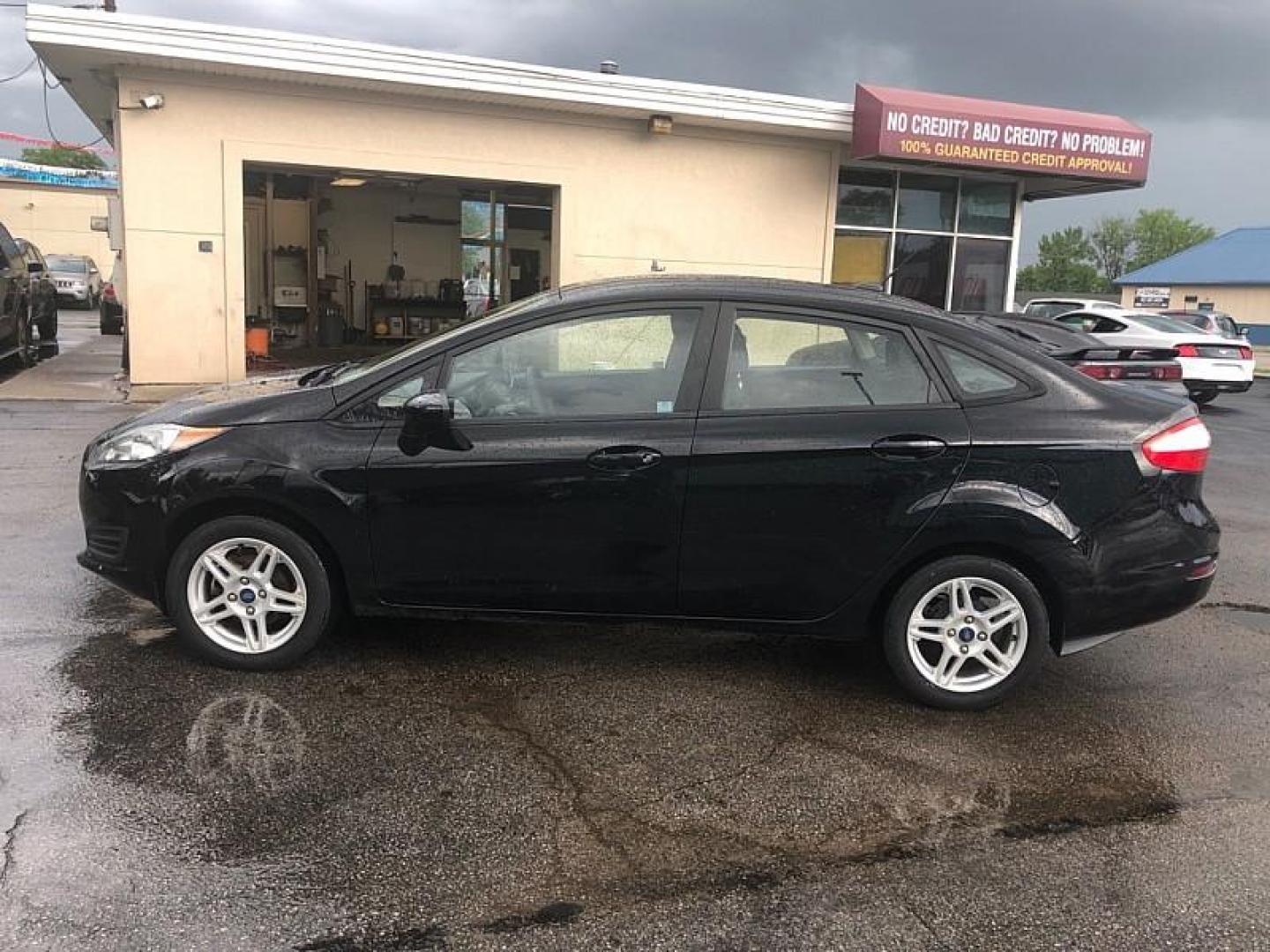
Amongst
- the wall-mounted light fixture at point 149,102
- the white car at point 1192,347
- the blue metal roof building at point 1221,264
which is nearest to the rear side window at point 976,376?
the wall-mounted light fixture at point 149,102

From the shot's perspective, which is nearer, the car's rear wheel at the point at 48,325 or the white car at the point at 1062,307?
the car's rear wheel at the point at 48,325

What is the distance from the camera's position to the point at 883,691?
175 inches

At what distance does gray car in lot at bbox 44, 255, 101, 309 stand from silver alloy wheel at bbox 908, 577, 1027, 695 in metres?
34.6

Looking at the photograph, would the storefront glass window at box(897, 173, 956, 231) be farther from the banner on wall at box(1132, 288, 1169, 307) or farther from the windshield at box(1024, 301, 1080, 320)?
the banner on wall at box(1132, 288, 1169, 307)

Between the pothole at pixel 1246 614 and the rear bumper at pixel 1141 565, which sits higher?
the rear bumper at pixel 1141 565

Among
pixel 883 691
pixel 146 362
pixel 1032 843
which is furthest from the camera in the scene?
pixel 146 362

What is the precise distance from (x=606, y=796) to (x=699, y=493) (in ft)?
4.08

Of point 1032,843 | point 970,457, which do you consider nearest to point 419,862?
point 1032,843

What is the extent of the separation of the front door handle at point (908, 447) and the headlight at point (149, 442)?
8.75 feet

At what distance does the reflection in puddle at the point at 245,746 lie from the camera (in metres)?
3.46

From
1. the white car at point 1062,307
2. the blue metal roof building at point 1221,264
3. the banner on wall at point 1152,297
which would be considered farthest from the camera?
the banner on wall at point 1152,297

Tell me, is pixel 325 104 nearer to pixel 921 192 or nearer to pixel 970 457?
pixel 921 192

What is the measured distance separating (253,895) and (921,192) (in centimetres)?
1556

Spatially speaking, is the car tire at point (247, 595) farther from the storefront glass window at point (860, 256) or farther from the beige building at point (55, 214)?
the beige building at point (55, 214)
